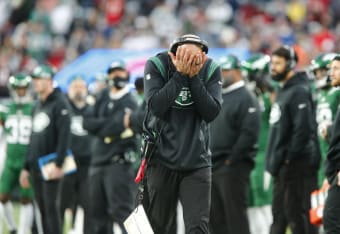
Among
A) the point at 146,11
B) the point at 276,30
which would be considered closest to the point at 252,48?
Answer: the point at 276,30

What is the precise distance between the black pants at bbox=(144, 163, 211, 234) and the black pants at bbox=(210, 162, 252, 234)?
94.7 inches

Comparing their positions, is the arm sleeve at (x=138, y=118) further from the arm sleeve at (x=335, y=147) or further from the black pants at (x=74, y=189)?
the arm sleeve at (x=335, y=147)

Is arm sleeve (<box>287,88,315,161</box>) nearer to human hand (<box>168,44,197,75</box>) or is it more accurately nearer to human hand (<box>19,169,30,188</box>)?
human hand (<box>168,44,197,75</box>)

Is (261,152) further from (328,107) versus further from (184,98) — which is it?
(184,98)

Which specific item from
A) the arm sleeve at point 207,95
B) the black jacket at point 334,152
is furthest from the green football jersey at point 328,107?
the arm sleeve at point 207,95

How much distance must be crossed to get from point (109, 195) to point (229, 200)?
1.66 meters

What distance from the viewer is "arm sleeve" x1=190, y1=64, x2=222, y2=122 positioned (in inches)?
294

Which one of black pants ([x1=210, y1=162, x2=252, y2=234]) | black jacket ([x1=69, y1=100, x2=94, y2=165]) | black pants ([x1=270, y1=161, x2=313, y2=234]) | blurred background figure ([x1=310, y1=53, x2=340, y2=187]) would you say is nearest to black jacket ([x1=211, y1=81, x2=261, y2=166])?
black pants ([x1=210, y1=162, x2=252, y2=234])

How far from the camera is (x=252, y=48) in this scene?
22.0 meters

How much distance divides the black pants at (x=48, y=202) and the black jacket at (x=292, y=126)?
2.48 meters

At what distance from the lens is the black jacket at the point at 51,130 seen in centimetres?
1127

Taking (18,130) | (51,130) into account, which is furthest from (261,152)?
(18,130)

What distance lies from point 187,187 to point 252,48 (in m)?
Result: 14.6

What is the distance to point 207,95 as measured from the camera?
7527 mm
